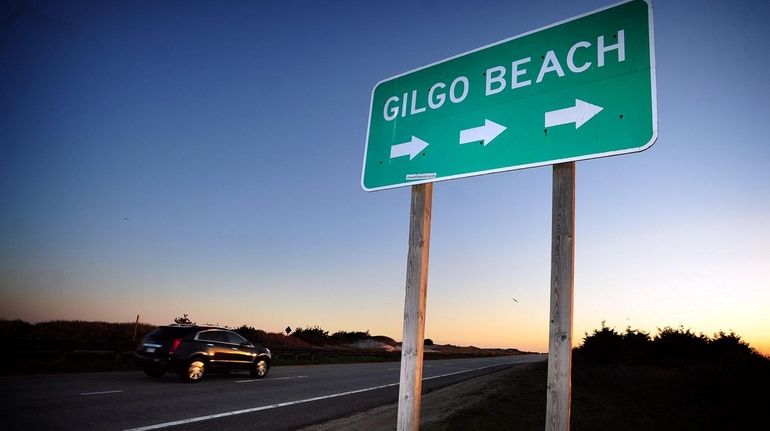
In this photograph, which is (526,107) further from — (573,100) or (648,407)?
(648,407)

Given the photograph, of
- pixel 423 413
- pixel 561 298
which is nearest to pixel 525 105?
pixel 561 298

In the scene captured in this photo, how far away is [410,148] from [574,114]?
1237 mm

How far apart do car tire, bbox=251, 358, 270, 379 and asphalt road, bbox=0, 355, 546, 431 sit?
104 centimetres

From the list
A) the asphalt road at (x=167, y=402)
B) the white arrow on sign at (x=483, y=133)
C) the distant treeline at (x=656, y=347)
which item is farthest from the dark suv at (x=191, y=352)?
the distant treeline at (x=656, y=347)

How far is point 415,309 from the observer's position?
3193 mm

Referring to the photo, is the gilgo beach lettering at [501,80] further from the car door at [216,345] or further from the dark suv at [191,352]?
the car door at [216,345]

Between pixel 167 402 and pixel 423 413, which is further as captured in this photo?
pixel 423 413

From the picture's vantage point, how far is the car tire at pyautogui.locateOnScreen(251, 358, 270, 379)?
1446 centimetres

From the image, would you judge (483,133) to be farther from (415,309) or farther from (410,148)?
(415,309)

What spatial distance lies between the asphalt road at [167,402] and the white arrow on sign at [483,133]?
6298mm

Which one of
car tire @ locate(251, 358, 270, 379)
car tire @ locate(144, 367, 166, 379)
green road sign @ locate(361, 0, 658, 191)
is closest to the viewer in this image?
green road sign @ locate(361, 0, 658, 191)

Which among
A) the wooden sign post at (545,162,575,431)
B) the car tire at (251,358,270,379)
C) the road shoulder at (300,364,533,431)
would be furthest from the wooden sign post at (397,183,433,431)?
the car tire at (251,358,270,379)

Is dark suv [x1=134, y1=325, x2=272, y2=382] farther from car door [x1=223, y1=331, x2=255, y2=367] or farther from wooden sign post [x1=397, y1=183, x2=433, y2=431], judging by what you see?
wooden sign post [x1=397, y1=183, x2=433, y2=431]

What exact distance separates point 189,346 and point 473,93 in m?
12.0
